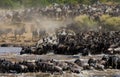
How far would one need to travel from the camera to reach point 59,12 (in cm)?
15625

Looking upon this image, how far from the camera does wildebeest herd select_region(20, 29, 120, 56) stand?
9088cm

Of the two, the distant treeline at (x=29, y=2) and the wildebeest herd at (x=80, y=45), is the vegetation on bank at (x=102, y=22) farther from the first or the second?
the wildebeest herd at (x=80, y=45)

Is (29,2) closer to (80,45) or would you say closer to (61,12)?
(61,12)

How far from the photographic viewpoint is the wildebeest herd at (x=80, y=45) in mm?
90875

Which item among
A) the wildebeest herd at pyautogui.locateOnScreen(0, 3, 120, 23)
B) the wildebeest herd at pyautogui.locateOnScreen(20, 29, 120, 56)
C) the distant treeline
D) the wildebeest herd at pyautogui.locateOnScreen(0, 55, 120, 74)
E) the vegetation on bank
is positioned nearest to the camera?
the wildebeest herd at pyautogui.locateOnScreen(0, 55, 120, 74)

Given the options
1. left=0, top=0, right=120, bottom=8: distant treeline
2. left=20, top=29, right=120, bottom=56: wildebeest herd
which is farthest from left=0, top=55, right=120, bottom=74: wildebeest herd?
left=0, top=0, right=120, bottom=8: distant treeline

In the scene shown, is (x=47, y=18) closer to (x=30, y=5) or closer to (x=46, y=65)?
(x=30, y=5)

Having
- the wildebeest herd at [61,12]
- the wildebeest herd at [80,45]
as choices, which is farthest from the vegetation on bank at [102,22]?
the wildebeest herd at [80,45]

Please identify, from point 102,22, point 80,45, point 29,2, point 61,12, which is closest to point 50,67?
point 80,45

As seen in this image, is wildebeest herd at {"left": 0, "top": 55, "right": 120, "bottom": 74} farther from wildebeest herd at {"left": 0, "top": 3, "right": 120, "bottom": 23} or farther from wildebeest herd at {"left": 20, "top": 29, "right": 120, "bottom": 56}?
wildebeest herd at {"left": 0, "top": 3, "right": 120, "bottom": 23}

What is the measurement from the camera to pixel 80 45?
3676 inches

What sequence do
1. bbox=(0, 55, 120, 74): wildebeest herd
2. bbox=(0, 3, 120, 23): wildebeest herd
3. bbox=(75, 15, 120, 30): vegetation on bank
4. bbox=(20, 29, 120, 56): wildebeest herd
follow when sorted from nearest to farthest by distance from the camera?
1. bbox=(0, 55, 120, 74): wildebeest herd
2. bbox=(20, 29, 120, 56): wildebeest herd
3. bbox=(75, 15, 120, 30): vegetation on bank
4. bbox=(0, 3, 120, 23): wildebeest herd

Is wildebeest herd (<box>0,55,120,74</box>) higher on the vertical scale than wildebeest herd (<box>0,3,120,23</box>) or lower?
higher

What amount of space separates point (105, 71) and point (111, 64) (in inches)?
144
